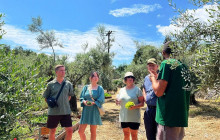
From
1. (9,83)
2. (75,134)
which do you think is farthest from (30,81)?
(75,134)

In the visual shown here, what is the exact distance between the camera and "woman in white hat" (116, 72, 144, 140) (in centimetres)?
440

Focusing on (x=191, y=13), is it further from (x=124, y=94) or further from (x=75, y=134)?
(x=75, y=134)

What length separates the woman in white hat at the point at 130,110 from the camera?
4.40 m

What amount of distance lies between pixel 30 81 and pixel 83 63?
9220 mm

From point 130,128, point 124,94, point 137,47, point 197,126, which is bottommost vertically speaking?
point 197,126

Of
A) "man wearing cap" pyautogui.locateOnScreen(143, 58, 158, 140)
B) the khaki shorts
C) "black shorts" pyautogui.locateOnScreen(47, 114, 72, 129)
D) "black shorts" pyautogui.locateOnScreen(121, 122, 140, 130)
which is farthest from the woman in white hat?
the khaki shorts

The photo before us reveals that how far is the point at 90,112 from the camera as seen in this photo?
4.87 m

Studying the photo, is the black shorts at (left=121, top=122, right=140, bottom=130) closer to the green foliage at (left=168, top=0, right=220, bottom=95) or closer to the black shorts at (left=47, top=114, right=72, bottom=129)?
the black shorts at (left=47, top=114, right=72, bottom=129)

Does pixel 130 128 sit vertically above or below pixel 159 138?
below

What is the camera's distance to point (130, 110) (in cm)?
443

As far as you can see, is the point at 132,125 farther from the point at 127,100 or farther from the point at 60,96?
the point at 60,96

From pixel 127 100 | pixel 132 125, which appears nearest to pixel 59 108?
pixel 127 100

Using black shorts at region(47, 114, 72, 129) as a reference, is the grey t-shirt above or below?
above

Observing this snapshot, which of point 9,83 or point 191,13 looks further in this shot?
point 9,83
